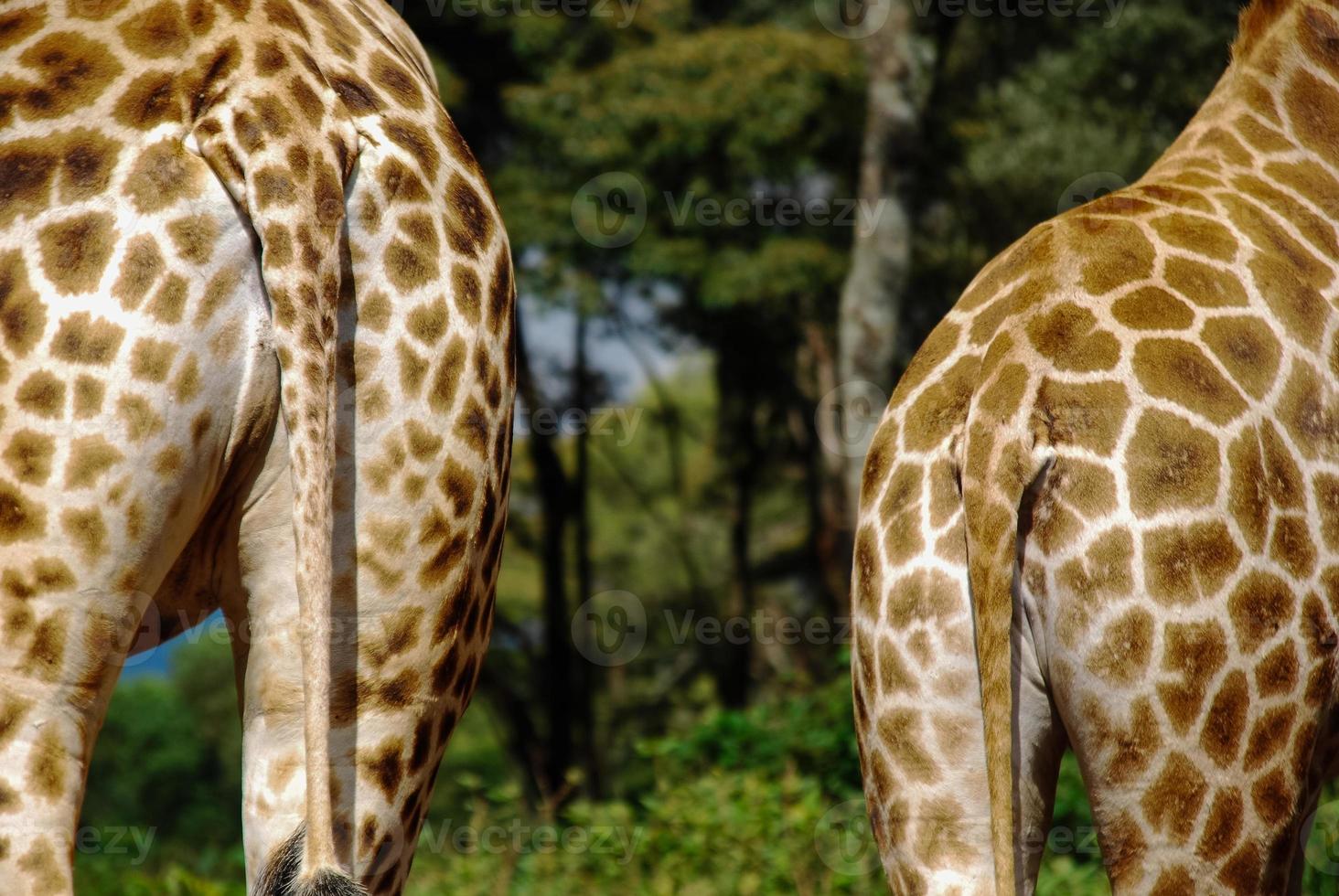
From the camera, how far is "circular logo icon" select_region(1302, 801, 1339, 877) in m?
5.20

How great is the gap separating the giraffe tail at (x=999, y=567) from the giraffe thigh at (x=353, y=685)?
42.3 inches

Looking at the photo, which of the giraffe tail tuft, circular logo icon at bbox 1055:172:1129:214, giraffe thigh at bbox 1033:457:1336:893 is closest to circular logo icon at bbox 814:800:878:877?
giraffe thigh at bbox 1033:457:1336:893

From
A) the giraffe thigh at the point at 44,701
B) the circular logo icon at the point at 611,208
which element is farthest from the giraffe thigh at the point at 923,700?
the circular logo icon at the point at 611,208

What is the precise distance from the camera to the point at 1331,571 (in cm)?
304

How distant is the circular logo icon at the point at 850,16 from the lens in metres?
10.3

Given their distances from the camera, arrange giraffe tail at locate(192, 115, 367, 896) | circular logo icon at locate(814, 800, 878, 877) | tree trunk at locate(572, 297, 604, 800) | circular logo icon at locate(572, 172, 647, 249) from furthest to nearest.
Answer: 1. tree trunk at locate(572, 297, 604, 800)
2. circular logo icon at locate(572, 172, 647, 249)
3. circular logo icon at locate(814, 800, 878, 877)
4. giraffe tail at locate(192, 115, 367, 896)

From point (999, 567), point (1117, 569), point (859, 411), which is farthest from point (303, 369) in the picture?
point (859, 411)

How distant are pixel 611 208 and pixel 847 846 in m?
8.23

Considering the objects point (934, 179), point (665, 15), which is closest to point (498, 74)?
point (665, 15)

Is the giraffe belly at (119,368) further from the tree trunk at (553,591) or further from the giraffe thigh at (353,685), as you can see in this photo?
the tree trunk at (553,591)

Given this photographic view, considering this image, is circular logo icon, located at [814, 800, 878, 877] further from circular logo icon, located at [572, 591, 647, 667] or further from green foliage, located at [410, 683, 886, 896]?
circular logo icon, located at [572, 591, 647, 667]

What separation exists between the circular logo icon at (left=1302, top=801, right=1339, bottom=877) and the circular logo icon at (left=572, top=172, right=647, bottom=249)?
8717 mm

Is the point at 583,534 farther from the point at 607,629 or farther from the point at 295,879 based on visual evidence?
the point at 295,879

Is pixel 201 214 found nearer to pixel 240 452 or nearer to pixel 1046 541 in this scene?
pixel 240 452
